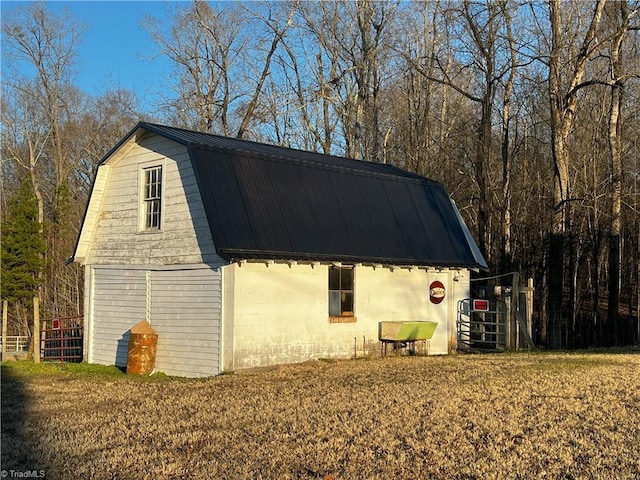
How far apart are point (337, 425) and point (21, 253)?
23941 mm

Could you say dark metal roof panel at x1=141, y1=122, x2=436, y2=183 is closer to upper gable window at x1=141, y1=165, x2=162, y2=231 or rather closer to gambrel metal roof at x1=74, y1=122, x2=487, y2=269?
gambrel metal roof at x1=74, y1=122, x2=487, y2=269

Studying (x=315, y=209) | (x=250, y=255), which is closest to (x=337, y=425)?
(x=250, y=255)

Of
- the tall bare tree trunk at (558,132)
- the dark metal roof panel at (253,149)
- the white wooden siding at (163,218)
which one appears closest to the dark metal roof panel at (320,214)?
the dark metal roof panel at (253,149)

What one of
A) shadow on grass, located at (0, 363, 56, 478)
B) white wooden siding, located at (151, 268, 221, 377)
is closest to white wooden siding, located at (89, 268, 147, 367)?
white wooden siding, located at (151, 268, 221, 377)

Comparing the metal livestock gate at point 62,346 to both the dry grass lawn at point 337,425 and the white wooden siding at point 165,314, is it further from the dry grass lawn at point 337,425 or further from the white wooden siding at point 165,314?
the dry grass lawn at point 337,425

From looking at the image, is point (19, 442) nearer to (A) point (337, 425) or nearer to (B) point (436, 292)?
(A) point (337, 425)

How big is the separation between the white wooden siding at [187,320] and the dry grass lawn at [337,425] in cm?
129

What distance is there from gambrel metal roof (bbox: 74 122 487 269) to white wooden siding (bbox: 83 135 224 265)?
1.77 ft

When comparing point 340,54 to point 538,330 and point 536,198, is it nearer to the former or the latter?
point 536,198

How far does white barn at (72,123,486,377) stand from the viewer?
583 inches

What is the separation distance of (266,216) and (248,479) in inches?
371

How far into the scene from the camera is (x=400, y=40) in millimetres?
35469

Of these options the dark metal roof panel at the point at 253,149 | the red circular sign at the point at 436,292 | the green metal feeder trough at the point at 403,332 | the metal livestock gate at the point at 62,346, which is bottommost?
the metal livestock gate at the point at 62,346

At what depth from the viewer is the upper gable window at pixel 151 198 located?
1659cm
